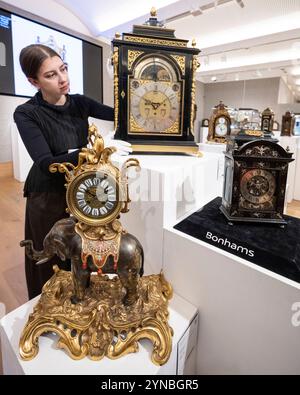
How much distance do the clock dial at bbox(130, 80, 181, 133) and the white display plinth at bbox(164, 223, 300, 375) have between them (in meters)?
0.45

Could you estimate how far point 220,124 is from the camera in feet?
8.55

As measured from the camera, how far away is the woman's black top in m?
0.91

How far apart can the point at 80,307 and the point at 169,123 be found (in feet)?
2.53

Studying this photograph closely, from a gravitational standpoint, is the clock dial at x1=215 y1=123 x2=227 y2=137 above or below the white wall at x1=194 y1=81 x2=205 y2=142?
below

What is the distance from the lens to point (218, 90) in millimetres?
7375

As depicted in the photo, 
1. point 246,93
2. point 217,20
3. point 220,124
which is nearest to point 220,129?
point 220,124

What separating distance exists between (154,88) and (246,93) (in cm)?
685

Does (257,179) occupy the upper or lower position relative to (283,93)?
lower

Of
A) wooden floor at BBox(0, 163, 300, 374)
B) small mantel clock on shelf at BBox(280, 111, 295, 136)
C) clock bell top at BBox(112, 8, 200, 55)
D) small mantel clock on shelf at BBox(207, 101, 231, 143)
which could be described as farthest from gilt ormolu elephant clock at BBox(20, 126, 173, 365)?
small mantel clock on shelf at BBox(280, 111, 295, 136)

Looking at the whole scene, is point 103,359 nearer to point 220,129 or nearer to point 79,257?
point 79,257

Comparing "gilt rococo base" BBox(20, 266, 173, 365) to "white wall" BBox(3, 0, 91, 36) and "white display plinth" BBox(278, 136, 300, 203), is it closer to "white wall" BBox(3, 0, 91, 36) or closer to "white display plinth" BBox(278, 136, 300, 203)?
"white wall" BBox(3, 0, 91, 36)
